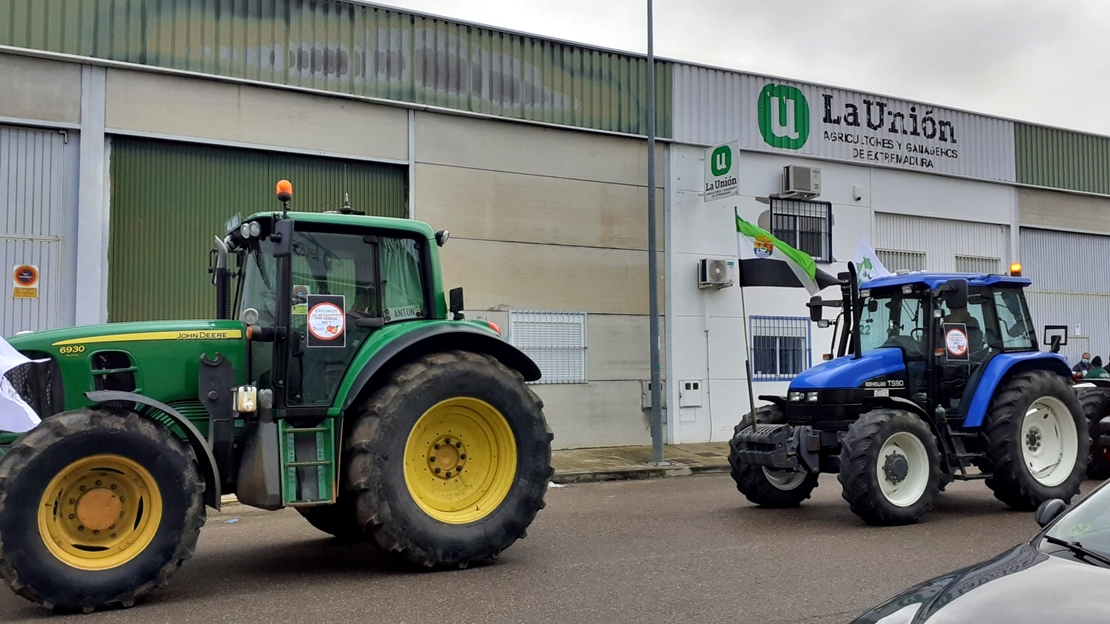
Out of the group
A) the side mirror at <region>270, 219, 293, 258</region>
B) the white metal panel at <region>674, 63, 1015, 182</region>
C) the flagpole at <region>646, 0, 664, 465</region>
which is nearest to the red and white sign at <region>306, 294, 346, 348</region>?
the side mirror at <region>270, 219, 293, 258</region>

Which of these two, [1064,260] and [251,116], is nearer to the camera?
[251,116]

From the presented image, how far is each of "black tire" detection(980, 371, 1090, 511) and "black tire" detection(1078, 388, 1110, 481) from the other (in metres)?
2.52

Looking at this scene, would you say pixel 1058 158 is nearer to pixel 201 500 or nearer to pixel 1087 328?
pixel 1087 328

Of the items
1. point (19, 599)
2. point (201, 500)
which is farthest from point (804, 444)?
point (19, 599)

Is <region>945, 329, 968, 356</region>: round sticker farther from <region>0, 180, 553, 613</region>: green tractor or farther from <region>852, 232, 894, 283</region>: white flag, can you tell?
<region>0, 180, 553, 613</region>: green tractor

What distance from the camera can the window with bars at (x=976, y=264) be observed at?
22172 millimetres

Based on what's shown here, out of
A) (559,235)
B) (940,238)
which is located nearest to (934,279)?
(559,235)

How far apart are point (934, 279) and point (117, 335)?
7.95 m

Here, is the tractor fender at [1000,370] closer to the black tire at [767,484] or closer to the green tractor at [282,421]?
the black tire at [767,484]

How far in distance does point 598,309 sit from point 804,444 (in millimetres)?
7975

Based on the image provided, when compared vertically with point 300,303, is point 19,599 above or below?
below

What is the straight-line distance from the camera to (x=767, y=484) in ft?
35.9

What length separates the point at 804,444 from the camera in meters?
10.1

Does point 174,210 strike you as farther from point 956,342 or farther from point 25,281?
point 956,342
